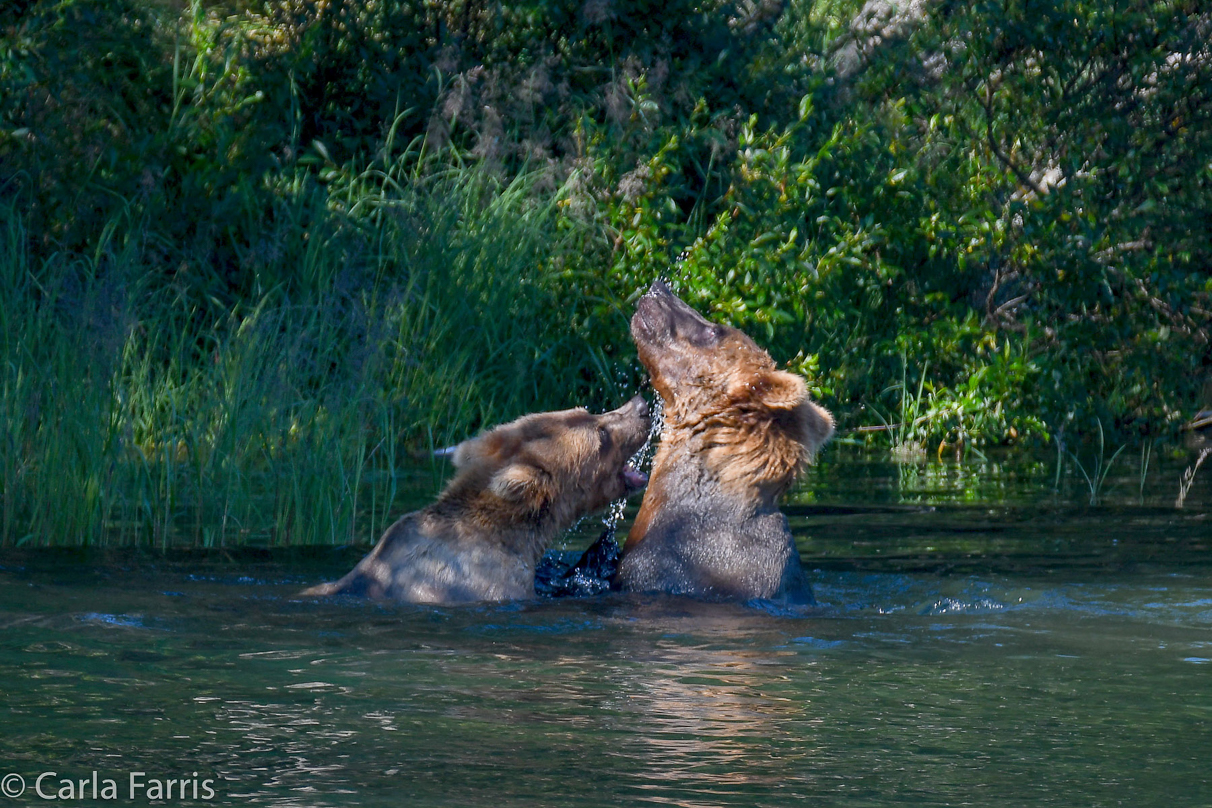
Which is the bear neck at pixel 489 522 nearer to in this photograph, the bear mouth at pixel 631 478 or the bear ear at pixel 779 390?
the bear mouth at pixel 631 478

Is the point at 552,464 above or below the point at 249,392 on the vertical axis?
below

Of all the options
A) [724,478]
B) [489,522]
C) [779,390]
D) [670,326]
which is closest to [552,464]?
[489,522]

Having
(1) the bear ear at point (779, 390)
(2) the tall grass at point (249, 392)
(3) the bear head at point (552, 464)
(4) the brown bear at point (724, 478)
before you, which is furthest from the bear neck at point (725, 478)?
(2) the tall grass at point (249, 392)

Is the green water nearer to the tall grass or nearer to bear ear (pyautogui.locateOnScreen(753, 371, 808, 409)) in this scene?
the tall grass

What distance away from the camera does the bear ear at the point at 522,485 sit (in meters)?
6.84

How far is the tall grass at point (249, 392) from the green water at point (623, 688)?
0.52m

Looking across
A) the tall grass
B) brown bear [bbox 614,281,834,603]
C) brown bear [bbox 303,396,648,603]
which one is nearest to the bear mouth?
brown bear [bbox 303,396,648,603]

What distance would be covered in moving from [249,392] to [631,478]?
7.89ft

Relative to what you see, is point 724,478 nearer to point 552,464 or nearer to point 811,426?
point 811,426

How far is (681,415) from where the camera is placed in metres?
7.21

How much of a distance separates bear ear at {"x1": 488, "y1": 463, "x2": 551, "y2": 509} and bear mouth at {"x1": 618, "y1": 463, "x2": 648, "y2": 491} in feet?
1.55

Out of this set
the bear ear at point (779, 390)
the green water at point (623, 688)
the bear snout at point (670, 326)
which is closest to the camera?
the green water at point (623, 688)

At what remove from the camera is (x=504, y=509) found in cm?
688

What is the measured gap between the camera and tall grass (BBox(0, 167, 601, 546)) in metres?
8.23
